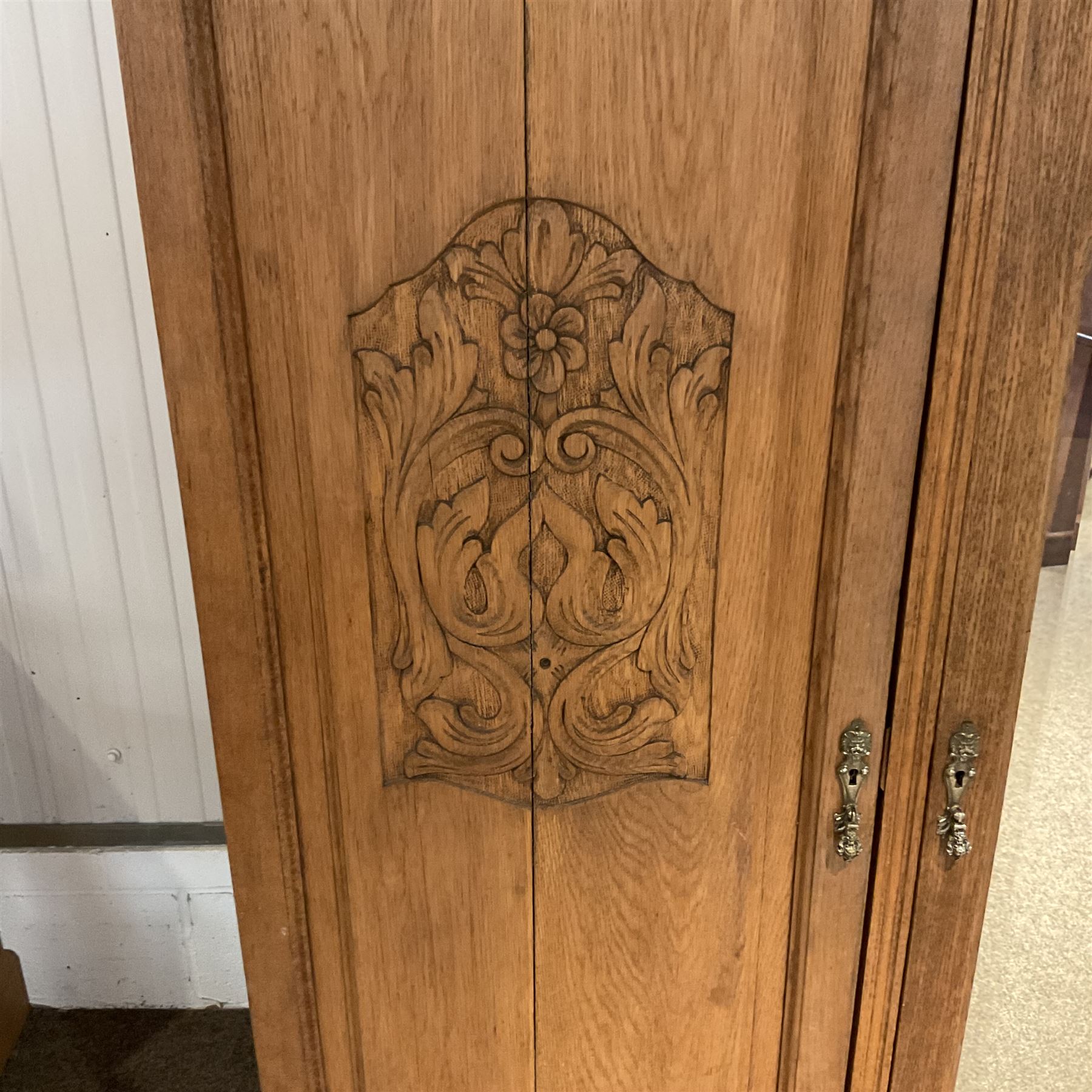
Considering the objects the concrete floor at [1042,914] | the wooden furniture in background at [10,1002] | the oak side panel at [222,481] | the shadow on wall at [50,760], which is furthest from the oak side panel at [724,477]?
the wooden furniture in background at [10,1002]

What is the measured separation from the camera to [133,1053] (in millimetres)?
1465

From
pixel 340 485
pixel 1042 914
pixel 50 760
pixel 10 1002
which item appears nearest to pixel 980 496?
pixel 340 485

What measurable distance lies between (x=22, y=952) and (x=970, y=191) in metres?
1.66

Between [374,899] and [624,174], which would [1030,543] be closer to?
[624,174]

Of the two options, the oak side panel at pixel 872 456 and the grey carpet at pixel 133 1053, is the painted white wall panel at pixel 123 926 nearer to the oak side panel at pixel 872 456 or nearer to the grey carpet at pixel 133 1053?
the grey carpet at pixel 133 1053

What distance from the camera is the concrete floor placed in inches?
56.4

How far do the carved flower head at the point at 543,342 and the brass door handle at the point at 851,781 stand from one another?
14.8 inches

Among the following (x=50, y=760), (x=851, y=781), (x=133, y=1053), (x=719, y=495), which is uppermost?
(x=719, y=495)

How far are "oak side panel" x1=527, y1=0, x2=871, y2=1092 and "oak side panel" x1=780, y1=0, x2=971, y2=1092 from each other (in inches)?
0.5

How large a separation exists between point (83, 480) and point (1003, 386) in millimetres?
1088

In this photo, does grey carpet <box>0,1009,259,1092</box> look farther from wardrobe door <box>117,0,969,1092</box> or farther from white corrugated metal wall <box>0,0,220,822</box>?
wardrobe door <box>117,0,969,1092</box>

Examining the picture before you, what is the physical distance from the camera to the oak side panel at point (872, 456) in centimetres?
63

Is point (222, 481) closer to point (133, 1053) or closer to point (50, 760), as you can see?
point (50, 760)

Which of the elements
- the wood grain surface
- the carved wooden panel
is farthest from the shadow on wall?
the wood grain surface
